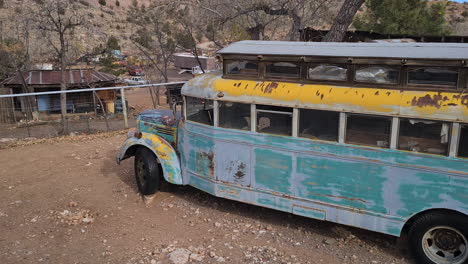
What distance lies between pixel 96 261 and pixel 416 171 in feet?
13.5

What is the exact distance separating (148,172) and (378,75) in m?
4.08

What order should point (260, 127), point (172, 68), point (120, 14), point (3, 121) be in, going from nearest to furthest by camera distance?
1. point (260, 127)
2. point (3, 121)
3. point (172, 68)
4. point (120, 14)

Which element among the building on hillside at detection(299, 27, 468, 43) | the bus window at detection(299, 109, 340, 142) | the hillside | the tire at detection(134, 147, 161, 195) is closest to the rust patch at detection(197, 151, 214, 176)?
the tire at detection(134, 147, 161, 195)

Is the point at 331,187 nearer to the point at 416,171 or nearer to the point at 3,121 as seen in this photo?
the point at 416,171

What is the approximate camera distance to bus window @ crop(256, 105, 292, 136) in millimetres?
5262

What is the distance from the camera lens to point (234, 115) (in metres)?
5.71

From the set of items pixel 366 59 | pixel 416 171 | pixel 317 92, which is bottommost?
pixel 416 171

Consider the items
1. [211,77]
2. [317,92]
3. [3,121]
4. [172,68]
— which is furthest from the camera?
[172,68]

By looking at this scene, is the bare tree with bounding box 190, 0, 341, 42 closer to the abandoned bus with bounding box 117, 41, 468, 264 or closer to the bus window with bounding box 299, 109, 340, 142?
the abandoned bus with bounding box 117, 41, 468, 264

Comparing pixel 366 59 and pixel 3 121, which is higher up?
pixel 366 59

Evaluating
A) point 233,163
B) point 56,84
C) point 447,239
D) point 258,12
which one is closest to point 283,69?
point 233,163

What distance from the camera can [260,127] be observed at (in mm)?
5492

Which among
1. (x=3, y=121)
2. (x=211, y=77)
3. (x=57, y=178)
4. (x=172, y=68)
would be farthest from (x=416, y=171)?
(x=172, y=68)

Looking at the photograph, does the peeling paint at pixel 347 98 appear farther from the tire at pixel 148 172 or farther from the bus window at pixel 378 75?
the tire at pixel 148 172
